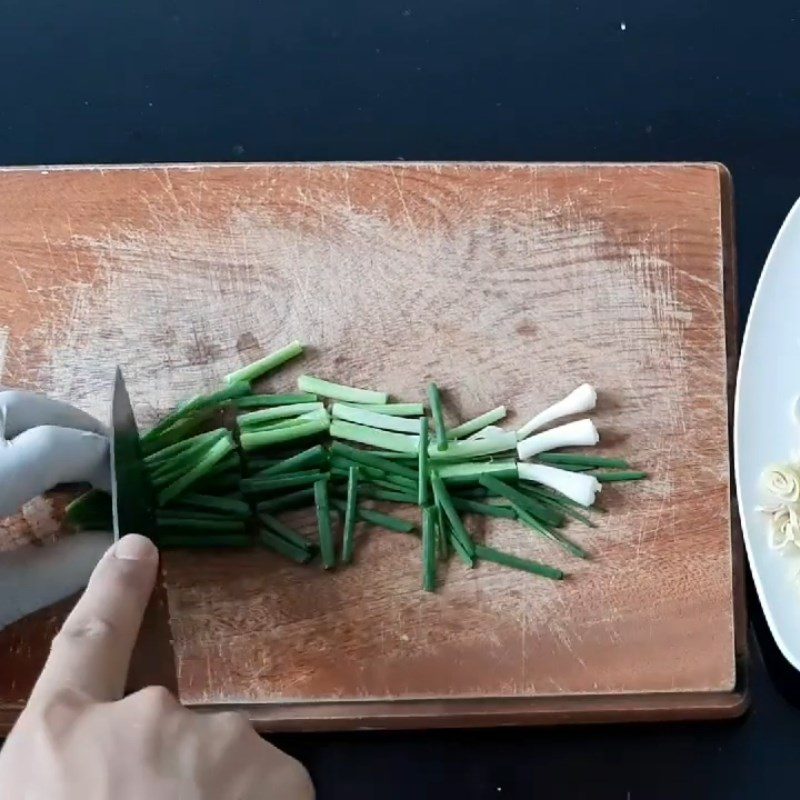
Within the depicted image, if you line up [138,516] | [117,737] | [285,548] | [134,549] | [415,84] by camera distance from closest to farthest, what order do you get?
[117,737] < [134,549] < [138,516] < [285,548] < [415,84]

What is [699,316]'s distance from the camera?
108 cm

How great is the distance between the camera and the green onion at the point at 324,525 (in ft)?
3.28

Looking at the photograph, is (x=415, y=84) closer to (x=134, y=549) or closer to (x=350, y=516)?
(x=350, y=516)

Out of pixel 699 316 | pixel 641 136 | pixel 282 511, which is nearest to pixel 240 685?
pixel 282 511

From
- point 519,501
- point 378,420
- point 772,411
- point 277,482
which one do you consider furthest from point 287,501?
point 772,411

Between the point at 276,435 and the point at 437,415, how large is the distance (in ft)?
0.55

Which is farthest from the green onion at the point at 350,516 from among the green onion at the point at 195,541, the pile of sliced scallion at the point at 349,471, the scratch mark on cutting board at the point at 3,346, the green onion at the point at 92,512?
the scratch mark on cutting board at the point at 3,346

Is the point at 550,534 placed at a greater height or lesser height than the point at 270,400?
lesser

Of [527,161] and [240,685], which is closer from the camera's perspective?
[240,685]

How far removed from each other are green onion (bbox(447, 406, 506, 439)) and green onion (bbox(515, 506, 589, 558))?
0.09 meters

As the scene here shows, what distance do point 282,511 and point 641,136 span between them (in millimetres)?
625

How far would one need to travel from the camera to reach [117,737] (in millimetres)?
656

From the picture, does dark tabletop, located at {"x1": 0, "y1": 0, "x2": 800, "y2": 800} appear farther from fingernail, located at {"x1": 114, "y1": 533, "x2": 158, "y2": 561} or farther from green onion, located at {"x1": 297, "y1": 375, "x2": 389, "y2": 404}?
fingernail, located at {"x1": 114, "y1": 533, "x2": 158, "y2": 561}

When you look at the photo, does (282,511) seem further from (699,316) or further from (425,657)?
(699,316)
